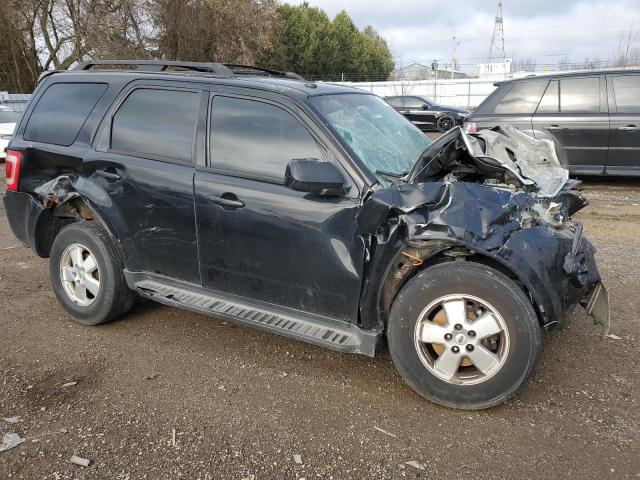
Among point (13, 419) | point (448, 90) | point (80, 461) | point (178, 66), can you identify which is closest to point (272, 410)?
point (80, 461)

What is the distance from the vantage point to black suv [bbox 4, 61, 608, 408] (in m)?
2.84

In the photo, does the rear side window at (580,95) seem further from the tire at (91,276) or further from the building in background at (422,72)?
the building in background at (422,72)

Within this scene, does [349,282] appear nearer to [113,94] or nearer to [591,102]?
[113,94]

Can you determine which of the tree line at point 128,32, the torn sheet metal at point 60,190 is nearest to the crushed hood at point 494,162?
the torn sheet metal at point 60,190

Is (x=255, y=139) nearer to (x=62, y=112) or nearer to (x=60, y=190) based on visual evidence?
(x=60, y=190)

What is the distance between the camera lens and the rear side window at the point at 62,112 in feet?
13.2

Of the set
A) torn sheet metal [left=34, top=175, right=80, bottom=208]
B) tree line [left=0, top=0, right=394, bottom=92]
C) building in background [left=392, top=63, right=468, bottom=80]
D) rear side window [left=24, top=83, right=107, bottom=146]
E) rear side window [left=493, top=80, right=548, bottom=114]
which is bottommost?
torn sheet metal [left=34, top=175, right=80, bottom=208]

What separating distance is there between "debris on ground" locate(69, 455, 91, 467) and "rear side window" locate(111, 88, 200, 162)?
1.89 meters

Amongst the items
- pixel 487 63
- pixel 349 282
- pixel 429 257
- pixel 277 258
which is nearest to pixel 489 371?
pixel 429 257

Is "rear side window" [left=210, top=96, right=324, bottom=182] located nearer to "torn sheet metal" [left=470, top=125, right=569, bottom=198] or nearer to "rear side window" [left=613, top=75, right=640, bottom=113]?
"torn sheet metal" [left=470, top=125, right=569, bottom=198]

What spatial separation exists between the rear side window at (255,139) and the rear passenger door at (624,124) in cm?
660

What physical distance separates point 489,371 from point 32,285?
4192 mm

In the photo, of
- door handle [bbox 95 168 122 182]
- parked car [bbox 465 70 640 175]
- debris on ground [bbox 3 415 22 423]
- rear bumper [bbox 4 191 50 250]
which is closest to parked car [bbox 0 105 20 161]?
rear bumper [bbox 4 191 50 250]

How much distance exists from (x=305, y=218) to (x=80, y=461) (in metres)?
1.71
